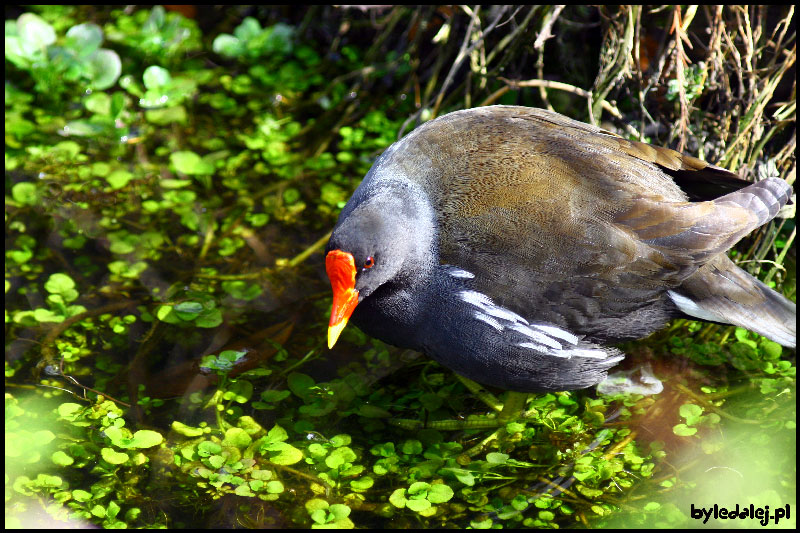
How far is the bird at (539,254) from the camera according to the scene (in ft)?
7.88

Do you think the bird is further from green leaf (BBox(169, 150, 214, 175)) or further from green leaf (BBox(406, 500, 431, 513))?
green leaf (BBox(169, 150, 214, 175))

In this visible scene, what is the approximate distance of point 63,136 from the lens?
3924mm

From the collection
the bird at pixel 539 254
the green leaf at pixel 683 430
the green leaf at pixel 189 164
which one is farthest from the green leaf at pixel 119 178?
the green leaf at pixel 683 430

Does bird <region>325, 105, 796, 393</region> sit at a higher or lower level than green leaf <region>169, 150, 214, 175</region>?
higher

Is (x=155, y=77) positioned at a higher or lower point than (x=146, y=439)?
higher

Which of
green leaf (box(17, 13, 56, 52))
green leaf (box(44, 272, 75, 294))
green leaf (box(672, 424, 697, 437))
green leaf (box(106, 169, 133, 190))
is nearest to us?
green leaf (box(672, 424, 697, 437))

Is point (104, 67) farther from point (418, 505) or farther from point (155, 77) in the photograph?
point (418, 505)

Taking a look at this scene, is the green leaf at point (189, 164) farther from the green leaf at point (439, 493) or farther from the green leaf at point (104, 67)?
the green leaf at point (439, 493)

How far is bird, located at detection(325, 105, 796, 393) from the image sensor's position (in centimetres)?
240

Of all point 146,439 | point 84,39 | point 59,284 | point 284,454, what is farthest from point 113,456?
point 84,39

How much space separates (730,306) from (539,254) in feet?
2.20

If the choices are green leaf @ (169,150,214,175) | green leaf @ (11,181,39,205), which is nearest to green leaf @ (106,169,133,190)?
green leaf @ (169,150,214,175)

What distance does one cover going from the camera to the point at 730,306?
252 centimetres

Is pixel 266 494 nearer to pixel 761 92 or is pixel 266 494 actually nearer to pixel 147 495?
pixel 147 495
